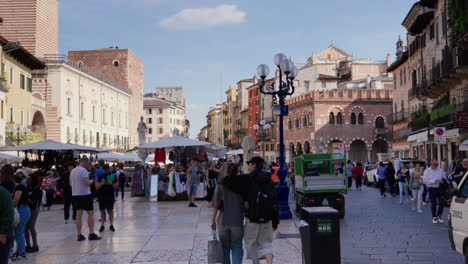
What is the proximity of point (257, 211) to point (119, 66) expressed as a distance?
270ft

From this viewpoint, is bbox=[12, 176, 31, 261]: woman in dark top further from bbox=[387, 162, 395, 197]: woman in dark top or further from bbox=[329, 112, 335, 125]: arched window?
bbox=[329, 112, 335, 125]: arched window

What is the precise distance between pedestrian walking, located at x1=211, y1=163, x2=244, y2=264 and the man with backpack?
0.30 feet

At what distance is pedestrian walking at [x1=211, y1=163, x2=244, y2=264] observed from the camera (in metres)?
7.91

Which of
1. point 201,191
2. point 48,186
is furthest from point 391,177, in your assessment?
point 48,186

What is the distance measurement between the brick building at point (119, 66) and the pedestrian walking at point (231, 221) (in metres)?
80.7

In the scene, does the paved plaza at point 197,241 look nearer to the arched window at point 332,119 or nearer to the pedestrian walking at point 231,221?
the pedestrian walking at point 231,221

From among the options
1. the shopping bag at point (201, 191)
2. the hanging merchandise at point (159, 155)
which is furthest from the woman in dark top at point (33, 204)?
the hanging merchandise at point (159, 155)

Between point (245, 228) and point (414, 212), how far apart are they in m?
11.4

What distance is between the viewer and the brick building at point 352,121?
67.5 meters

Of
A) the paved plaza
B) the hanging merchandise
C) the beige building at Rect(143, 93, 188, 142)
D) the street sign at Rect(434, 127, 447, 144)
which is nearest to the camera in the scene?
the paved plaza

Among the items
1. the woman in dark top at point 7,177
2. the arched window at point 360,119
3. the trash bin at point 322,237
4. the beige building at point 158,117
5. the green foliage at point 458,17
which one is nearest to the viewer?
the trash bin at point 322,237

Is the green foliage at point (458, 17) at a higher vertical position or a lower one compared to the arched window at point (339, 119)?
higher

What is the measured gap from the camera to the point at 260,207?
7918mm

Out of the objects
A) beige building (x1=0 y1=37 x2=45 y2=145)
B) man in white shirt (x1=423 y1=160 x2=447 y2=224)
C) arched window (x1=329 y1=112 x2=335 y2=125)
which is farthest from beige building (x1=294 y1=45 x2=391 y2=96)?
man in white shirt (x1=423 y1=160 x2=447 y2=224)
